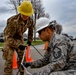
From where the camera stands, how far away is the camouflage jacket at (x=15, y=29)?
626 centimetres

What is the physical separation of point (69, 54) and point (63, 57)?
0.54 ft

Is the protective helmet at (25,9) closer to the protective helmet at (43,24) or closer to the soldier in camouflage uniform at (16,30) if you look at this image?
the soldier in camouflage uniform at (16,30)

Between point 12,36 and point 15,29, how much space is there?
0.68 ft

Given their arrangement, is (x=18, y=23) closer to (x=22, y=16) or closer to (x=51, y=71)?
(x=22, y=16)

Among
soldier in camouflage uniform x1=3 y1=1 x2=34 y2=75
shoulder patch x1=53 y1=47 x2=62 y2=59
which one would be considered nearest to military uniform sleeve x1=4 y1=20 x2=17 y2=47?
soldier in camouflage uniform x1=3 y1=1 x2=34 y2=75

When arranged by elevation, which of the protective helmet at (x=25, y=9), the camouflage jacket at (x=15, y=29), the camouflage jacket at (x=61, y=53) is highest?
the protective helmet at (x=25, y=9)

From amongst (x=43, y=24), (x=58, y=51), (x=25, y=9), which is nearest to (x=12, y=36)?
(x=25, y=9)

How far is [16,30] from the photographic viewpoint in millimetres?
6371

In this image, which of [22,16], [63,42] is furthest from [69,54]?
[22,16]

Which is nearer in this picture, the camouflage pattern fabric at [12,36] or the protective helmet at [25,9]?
the protective helmet at [25,9]

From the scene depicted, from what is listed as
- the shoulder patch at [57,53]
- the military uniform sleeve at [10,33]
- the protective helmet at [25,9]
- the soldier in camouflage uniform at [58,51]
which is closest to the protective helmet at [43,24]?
the soldier in camouflage uniform at [58,51]

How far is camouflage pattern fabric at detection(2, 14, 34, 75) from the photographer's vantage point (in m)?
6.27

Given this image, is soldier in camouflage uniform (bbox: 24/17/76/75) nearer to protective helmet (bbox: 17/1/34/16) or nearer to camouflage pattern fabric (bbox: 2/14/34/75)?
protective helmet (bbox: 17/1/34/16)

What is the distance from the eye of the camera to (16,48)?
6.64m
